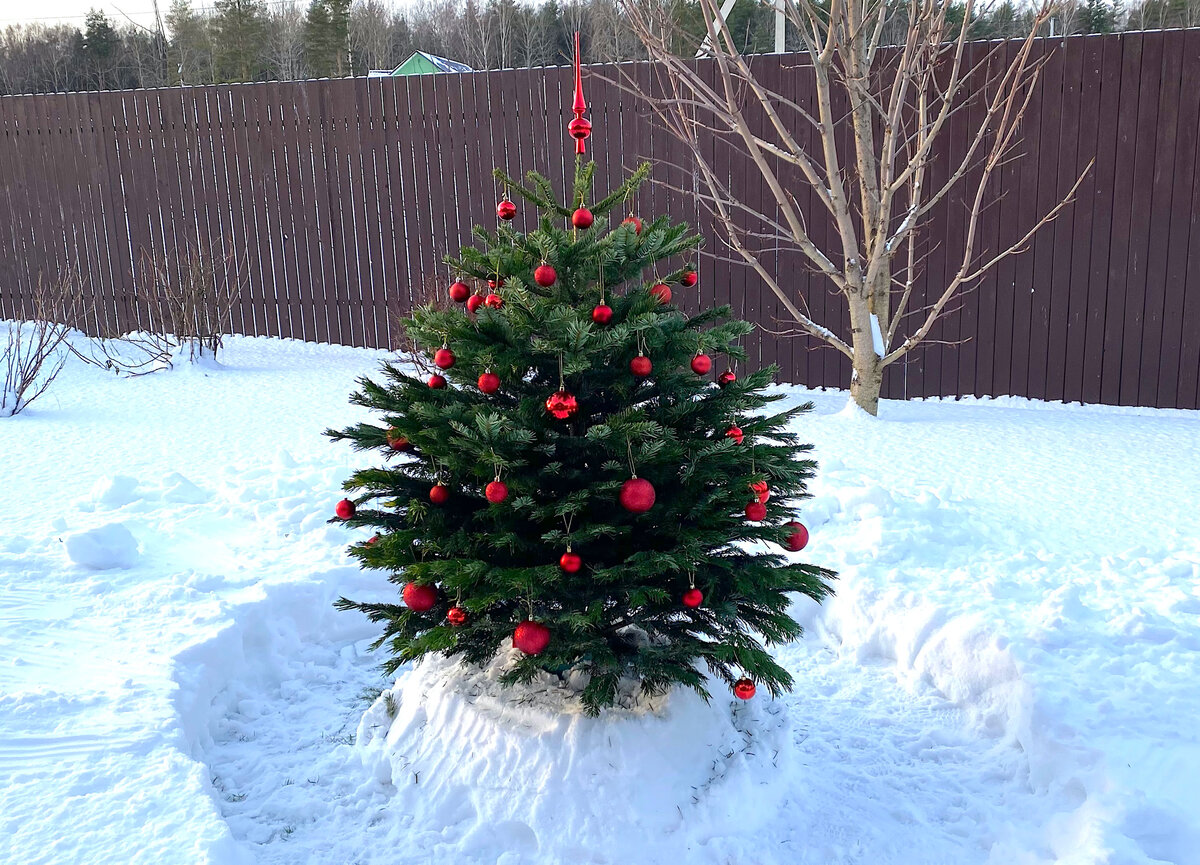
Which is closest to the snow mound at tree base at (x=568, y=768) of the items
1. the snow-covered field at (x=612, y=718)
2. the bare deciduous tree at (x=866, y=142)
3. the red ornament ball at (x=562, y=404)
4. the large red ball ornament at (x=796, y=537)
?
the snow-covered field at (x=612, y=718)

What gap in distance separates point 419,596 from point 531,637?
0.34 m

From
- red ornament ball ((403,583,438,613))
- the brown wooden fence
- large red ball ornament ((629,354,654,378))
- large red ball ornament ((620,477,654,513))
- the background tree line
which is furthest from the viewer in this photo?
the background tree line

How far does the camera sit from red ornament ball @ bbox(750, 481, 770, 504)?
2469 millimetres

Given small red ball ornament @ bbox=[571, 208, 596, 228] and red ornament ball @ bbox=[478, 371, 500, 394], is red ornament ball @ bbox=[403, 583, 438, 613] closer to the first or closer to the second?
red ornament ball @ bbox=[478, 371, 500, 394]

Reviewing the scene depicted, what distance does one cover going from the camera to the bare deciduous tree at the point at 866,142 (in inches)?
224

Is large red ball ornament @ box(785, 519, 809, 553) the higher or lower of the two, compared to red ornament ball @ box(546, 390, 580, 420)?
lower

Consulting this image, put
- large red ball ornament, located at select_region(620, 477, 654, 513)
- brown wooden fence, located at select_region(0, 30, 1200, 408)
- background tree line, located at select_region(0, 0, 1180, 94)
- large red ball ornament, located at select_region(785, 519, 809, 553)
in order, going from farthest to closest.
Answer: background tree line, located at select_region(0, 0, 1180, 94) → brown wooden fence, located at select_region(0, 30, 1200, 408) → large red ball ornament, located at select_region(785, 519, 809, 553) → large red ball ornament, located at select_region(620, 477, 654, 513)

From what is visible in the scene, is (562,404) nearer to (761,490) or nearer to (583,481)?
(583,481)

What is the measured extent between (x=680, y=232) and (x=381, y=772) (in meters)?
1.81

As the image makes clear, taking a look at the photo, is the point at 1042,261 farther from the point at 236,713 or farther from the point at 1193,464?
the point at 236,713

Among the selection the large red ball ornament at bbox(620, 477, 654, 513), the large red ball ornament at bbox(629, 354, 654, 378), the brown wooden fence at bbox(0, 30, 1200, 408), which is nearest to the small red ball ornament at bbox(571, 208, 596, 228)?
the large red ball ornament at bbox(629, 354, 654, 378)

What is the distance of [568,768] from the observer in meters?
2.52

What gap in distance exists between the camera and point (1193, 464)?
5.38m

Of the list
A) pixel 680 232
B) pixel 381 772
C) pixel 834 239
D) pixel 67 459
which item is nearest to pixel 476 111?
pixel 834 239
